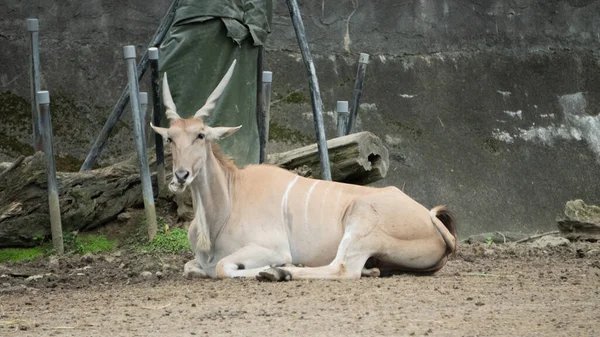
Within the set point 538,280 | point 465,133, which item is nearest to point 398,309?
point 538,280

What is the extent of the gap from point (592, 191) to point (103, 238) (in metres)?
4.94

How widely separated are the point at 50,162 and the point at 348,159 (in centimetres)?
208

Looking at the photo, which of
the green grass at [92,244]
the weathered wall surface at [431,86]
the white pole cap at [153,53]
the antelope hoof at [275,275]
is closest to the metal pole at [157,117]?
the white pole cap at [153,53]

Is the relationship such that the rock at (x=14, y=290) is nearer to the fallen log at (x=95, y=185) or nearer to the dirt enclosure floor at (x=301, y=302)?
the dirt enclosure floor at (x=301, y=302)

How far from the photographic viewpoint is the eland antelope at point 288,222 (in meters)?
6.31

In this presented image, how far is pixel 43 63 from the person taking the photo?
9.83m

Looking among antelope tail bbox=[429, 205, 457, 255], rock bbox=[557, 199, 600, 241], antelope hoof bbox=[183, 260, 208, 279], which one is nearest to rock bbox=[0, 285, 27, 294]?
antelope hoof bbox=[183, 260, 208, 279]

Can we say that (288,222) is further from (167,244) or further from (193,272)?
(167,244)

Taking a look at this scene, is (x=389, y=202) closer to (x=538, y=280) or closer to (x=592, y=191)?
(x=538, y=280)

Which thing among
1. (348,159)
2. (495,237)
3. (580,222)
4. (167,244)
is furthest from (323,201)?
(495,237)

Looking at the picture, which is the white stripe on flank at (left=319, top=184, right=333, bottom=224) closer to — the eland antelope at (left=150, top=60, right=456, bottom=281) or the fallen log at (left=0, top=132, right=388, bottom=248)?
the eland antelope at (left=150, top=60, right=456, bottom=281)

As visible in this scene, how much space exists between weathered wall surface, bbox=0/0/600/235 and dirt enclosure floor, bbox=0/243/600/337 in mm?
2922

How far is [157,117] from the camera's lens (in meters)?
7.64

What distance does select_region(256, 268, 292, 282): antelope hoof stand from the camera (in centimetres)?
601
